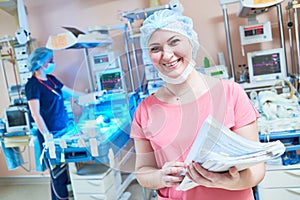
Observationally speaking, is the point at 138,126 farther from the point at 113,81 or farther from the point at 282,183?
the point at 282,183

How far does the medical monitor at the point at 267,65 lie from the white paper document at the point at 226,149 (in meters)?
1.88

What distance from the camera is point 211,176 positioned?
71 centimetres

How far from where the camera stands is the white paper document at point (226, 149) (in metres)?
0.63

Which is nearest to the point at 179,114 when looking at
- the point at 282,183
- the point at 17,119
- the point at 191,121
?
the point at 191,121

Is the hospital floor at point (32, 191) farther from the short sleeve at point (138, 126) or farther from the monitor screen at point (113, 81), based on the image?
the short sleeve at point (138, 126)

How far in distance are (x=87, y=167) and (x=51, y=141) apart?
543 mm

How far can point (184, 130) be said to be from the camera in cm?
85

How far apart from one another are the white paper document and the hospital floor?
7.12ft

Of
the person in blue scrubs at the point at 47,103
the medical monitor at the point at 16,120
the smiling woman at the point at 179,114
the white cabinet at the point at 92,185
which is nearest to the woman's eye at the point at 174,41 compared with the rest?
the smiling woman at the point at 179,114

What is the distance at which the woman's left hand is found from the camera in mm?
701

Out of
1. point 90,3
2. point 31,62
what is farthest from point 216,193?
point 90,3

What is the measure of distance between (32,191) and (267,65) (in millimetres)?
2813

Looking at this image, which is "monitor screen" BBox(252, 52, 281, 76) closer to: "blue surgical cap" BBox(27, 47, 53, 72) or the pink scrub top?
the pink scrub top

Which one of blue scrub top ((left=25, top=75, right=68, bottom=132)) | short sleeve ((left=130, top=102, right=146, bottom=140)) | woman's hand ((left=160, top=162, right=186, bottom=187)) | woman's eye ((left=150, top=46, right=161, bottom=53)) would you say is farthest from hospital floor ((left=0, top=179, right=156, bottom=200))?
woman's eye ((left=150, top=46, right=161, bottom=53))
